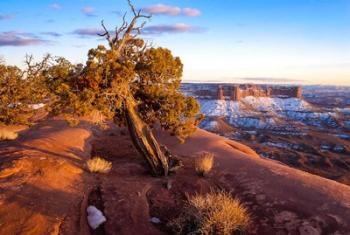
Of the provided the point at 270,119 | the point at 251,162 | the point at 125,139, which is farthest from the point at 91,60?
the point at 270,119

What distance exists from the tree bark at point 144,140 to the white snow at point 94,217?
2.84 meters

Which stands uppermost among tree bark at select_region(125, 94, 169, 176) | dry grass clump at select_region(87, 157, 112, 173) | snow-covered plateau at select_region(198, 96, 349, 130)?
tree bark at select_region(125, 94, 169, 176)

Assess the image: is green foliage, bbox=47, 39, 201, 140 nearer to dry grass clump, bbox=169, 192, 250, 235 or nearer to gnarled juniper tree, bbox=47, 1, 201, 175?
gnarled juniper tree, bbox=47, 1, 201, 175

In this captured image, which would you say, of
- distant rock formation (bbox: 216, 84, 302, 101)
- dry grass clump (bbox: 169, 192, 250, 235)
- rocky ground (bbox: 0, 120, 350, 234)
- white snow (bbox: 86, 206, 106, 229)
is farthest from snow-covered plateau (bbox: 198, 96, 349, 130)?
dry grass clump (bbox: 169, 192, 250, 235)

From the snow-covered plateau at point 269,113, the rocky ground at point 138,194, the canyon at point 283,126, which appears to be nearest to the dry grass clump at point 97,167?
the rocky ground at point 138,194

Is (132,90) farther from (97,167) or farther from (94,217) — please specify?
(94,217)

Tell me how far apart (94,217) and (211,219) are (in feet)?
8.81

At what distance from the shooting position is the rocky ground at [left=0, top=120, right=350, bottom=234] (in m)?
7.55

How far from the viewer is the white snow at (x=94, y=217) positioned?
7.78 metres

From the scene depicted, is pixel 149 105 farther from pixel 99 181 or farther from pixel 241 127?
pixel 241 127

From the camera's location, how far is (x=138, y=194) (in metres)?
9.29

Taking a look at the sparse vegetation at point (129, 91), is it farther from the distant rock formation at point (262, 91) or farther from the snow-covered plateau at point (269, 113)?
the distant rock formation at point (262, 91)

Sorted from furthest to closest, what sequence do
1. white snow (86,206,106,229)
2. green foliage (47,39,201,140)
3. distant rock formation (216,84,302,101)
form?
distant rock formation (216,84,302,101), green foliage (47,39,201,140), white snow (86,206,106,229)

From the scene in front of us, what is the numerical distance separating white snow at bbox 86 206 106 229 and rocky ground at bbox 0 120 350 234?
5.1 inches
